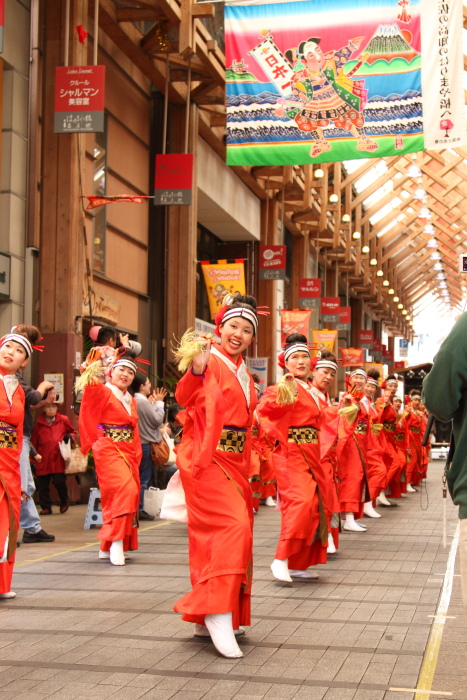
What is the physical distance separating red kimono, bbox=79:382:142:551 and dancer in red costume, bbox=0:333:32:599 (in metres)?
1.41

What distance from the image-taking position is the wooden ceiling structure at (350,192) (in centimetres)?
1619

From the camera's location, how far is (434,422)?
3.88 metres

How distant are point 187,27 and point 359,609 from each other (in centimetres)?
1170

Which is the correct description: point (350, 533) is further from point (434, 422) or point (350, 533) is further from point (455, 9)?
point (434, 422)

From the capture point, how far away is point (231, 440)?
533cm

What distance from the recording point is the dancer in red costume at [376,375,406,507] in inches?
584

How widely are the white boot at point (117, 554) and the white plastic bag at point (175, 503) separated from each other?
9.32 ft

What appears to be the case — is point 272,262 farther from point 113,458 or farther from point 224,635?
point 224,635

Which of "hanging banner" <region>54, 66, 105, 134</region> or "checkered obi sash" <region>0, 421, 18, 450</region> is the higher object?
"hanging banner" <region>54, 66, 105, 134</region>

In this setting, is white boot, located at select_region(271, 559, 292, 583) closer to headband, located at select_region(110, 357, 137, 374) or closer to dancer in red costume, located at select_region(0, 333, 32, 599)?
dancer in red costume, located at select_region(0, 333, 32, 599)

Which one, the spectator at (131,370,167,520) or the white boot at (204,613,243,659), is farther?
the spectator at (131,370,167,520)

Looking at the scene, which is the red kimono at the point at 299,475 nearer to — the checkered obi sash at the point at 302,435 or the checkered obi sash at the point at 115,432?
the checkered obi sash at the point at 302,435

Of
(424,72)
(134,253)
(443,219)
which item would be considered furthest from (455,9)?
(443,219)

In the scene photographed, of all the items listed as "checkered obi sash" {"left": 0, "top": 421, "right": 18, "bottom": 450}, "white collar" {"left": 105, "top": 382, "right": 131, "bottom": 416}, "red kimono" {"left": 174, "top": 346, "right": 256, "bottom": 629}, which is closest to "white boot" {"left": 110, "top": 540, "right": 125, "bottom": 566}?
"white collar" {"left": 105, "top": 382, "right": 131, "bottom": 416}
